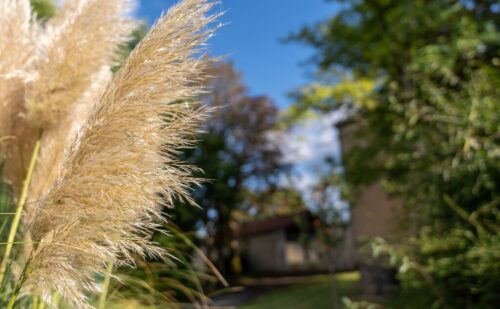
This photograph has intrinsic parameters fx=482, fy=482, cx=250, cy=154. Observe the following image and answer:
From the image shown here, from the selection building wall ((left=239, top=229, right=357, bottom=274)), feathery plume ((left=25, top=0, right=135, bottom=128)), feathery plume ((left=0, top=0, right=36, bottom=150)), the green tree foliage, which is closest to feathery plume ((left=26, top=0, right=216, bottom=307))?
feathery plume ((left=25, top=0, right=135, bottom=128))

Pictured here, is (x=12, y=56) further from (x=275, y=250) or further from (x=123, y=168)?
(x=275, y=250)

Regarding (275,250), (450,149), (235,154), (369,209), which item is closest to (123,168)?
(450,149)

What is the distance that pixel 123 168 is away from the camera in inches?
46.8

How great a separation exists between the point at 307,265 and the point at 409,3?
1794 cm

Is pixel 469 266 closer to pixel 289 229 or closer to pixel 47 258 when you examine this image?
pixel 47 258

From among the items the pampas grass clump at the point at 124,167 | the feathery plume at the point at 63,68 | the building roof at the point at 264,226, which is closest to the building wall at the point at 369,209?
the building roof at the point at 264,226

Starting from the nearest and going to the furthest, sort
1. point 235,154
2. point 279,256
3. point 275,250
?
point 235,154 < point 279,256 < point 275,250

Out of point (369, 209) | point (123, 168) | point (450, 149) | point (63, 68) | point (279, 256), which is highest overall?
point (63, 68)

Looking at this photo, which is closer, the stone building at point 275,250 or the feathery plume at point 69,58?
the feathery plume at point 69,58

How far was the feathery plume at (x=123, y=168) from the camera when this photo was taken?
1.17 meters

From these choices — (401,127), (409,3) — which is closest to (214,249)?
(409,3)

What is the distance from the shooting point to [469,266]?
13.4 feet

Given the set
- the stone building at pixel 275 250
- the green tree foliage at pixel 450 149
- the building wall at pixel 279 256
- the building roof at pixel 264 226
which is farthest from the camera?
the building roof at pixel 264 226

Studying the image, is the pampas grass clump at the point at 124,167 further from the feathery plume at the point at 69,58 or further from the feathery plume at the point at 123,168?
the feathery plume at the point at 69,58
